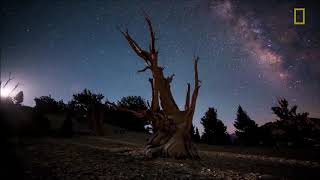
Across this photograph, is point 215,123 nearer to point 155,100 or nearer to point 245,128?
point 245,128

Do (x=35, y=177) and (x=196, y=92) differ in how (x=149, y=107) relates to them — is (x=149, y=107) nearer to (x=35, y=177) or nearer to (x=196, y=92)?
(x=196, y=92)

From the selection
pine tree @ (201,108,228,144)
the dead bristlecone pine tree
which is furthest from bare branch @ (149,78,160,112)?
pine tree @ (201,108,228,144)

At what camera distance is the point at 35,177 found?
400cm

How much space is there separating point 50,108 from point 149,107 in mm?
24369

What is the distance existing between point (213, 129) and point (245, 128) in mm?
4834

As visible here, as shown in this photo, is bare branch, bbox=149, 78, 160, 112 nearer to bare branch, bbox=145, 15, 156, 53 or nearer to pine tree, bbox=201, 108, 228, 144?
bare branch, bbox=145, 15, 156, 53

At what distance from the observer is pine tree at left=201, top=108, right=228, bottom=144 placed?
3242cm

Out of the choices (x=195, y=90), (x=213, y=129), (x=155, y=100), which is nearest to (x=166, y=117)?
(x=155, y=100)

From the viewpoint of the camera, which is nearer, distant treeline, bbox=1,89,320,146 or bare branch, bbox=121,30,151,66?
bare branch, bbox=121,30,151,66

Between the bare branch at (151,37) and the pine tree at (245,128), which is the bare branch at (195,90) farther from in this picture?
the pine tree at (245,128)

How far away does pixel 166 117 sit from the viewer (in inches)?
434

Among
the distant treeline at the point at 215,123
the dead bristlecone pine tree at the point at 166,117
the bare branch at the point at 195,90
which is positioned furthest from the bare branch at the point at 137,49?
the distant treeline at the point at 215,123

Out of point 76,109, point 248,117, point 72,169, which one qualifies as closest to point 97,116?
point 76,109

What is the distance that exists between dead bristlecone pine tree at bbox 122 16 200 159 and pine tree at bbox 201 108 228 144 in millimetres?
22241
